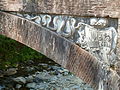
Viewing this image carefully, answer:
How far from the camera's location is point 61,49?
2.71 metres

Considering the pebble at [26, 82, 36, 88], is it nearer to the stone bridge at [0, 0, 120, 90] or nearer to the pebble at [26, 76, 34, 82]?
the pebble at [26, 76, 34, 82]

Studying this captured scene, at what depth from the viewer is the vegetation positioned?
279 inches

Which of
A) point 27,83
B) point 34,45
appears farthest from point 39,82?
point 34,45

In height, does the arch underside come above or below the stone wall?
below

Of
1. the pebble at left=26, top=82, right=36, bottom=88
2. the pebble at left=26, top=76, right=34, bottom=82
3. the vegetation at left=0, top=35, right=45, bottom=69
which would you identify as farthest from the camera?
the vegetation at left=0, top=35, right=45, bottom=69

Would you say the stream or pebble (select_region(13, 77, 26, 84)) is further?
pebble (select_region(13, 77, 26, 84))

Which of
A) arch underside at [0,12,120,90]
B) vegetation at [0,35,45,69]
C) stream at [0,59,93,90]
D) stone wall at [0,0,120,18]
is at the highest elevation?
stone wall at [0,0,120,18]

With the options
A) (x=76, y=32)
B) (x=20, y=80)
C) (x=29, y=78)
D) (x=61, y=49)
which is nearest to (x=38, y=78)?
(x=29, y=78)

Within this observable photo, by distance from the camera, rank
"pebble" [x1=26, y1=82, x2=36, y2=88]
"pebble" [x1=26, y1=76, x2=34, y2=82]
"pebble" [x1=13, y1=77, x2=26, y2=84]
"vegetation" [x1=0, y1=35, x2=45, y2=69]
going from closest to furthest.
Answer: "pebble" [x1=26, y1=82, x2=36, y2=88]
"pebble" [x1=13, y1=77, x2=26, y2=84]
"pebble" [x1=26, y1=76, x2=34, y2=82]
"vegetation" [x1=0, y1=35, x2=45, y2=69]

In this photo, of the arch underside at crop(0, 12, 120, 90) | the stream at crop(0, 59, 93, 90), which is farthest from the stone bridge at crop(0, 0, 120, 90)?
the stream at crop(0, 59, 93, 90)

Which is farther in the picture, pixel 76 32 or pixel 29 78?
pixel 29 78

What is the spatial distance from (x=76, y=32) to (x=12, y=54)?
510 centimetres

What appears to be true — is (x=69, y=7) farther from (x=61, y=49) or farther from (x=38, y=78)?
(x=38, y=78)

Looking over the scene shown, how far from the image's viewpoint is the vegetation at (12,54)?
7086mm
